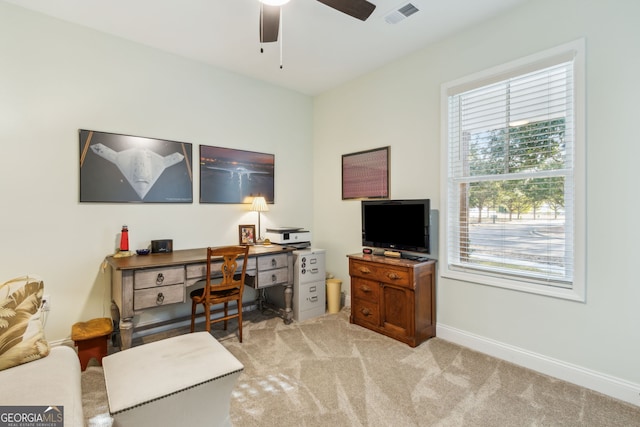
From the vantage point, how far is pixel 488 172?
2.71 m

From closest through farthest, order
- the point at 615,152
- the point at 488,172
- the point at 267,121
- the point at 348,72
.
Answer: the point at 615,152
the point at 488,172
the point at 348,72
the point at 267,121

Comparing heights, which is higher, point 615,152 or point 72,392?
point 615,152

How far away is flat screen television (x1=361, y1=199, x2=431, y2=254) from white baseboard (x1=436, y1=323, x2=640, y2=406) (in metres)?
0.85

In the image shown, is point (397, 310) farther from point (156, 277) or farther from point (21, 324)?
point (21, 324)

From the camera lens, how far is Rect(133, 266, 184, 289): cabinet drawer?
2.40 m

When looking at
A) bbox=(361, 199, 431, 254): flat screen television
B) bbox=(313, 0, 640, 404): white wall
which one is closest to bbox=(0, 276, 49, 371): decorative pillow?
bbox=(361, 199, 431, 254): flat screen television

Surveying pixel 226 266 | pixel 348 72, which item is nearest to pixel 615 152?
pixel 348 72

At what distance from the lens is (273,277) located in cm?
326

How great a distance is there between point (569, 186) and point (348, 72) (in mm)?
2571

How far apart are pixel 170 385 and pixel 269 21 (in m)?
2.21

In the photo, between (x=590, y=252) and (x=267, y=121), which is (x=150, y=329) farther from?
(x=590, y=252)

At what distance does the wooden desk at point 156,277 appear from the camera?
2.36m

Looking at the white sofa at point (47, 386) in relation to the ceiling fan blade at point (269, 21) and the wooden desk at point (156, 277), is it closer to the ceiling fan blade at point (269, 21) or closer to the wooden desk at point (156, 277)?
the wooden desk at point (156, 277)

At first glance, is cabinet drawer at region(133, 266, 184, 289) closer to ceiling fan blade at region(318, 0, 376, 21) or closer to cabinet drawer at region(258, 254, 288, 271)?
cabinet drawer at region(258, 254, 288, 271)
